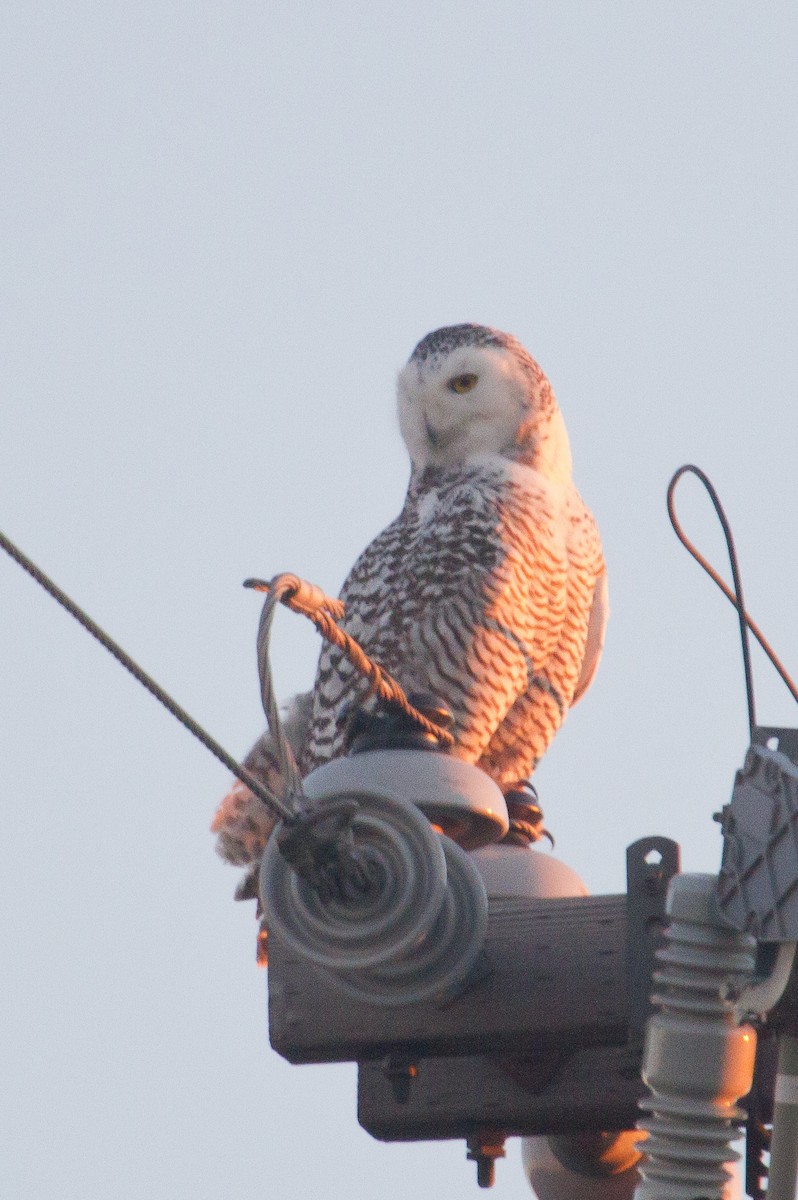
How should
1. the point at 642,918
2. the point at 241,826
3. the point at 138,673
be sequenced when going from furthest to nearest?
the point at 241,826 → the point at 642,918 → the point at 138,673

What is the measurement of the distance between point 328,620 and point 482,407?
410 cm

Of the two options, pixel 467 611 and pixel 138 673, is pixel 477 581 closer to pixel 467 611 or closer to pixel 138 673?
pixel 467 611

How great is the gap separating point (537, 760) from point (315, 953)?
4482 millimetres

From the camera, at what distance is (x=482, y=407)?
25.1ft

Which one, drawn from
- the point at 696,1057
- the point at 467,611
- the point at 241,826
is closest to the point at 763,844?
the point at 696,1057

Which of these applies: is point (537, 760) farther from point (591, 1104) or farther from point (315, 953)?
point (315, 953)

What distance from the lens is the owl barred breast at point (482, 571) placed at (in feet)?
23.1

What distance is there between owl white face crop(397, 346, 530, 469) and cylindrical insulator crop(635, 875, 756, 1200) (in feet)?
16.1

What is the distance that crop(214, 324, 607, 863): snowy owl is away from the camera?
702 cm

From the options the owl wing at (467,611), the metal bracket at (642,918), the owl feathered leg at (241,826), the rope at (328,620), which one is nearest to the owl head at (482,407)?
the owl wing at (467,611)

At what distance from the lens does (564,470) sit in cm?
769

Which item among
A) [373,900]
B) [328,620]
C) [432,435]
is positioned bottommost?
[373,900]

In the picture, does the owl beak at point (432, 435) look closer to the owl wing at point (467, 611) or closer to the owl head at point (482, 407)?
the owl head at point (482, 407)

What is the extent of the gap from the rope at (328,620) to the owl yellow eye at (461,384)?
3927mm
